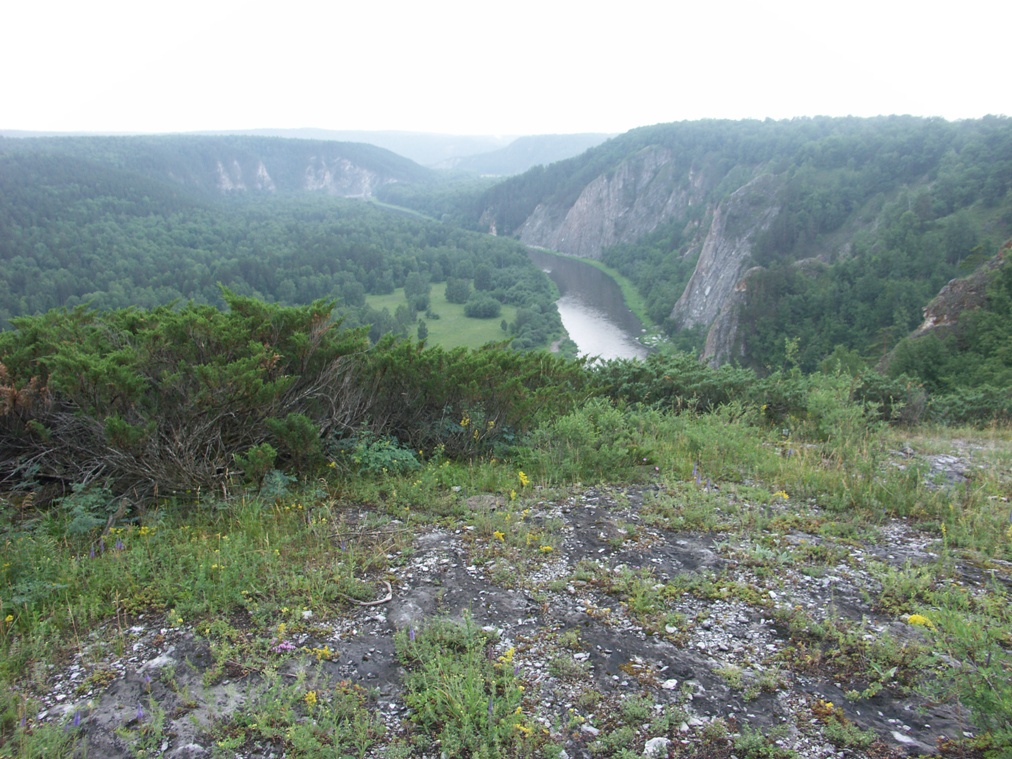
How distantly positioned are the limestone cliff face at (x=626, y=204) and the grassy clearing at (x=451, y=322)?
1742 inches

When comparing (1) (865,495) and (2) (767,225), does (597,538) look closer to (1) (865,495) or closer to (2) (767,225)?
(1) (865,495)

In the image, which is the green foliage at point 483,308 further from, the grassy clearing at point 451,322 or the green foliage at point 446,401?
the green foliage at point 446,401

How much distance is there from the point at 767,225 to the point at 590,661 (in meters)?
80.7

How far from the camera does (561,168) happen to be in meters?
148

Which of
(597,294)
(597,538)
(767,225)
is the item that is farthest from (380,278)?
(597,538)

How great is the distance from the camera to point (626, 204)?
12262 centimetres

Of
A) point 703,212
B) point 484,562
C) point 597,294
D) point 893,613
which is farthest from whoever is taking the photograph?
point 703,212

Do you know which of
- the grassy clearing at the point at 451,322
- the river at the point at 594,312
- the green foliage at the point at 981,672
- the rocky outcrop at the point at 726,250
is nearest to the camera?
the green foliage at the point at 981,672

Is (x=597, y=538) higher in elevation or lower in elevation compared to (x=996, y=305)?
higher

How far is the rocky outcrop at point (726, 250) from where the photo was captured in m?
72.2

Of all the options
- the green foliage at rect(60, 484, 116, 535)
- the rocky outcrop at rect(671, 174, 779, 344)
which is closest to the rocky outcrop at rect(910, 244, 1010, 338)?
the green foliage at rect(60, 484, 116, 535)

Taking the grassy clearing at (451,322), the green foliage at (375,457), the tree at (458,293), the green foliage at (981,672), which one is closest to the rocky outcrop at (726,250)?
the grassy clearing at (451,322)

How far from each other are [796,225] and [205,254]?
273 feet

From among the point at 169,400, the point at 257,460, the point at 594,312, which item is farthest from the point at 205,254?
the point at 257,460
